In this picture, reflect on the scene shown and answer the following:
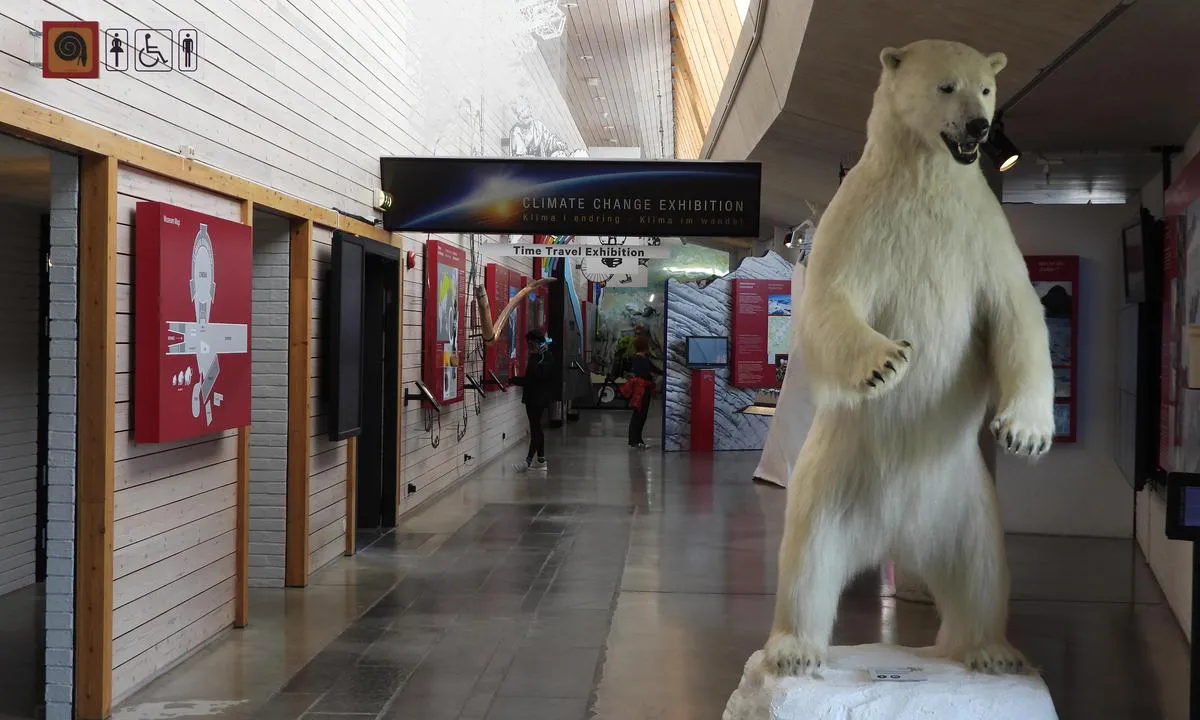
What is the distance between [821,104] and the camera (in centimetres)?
820

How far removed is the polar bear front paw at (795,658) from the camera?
114 inches

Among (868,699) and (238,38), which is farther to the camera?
(238,38)

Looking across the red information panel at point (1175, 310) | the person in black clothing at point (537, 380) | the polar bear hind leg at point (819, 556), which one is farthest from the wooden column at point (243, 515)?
the person in black clothing at point (537, 380)

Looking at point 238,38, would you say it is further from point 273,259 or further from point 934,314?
point 934,314

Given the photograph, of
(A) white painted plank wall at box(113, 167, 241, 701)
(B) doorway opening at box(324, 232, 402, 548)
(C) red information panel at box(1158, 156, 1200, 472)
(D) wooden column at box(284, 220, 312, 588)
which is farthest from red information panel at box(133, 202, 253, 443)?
(C) red information panel at box(1158, 156, 1200, 472)

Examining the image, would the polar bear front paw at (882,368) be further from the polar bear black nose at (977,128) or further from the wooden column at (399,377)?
the wooden column at (399,377)

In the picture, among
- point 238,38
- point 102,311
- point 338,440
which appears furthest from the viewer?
point 338,440

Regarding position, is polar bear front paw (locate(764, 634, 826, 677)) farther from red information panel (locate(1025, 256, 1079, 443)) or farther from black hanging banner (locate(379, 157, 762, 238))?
red information panel (locate(1025, 256, 1079, 443))

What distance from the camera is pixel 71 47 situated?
3.56 m

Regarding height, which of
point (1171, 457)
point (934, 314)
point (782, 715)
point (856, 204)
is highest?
point (856, 204)

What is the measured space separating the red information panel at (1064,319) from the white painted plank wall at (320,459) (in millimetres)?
4697

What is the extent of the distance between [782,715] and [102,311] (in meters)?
2.76

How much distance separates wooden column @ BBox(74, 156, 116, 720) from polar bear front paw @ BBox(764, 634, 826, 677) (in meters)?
2.49

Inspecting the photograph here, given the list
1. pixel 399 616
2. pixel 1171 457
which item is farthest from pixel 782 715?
pixel 1171 457
